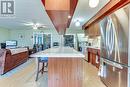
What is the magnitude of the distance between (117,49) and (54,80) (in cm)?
144

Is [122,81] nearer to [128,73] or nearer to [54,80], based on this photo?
[128,73]

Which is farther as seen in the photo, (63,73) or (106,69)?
(106,69)

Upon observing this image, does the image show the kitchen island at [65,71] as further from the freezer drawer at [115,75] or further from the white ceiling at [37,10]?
the white ceiling at [37,10]

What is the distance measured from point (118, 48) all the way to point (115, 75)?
610 millimetres

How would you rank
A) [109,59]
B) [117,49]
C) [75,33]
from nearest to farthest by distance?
[117,49], [109,59], [75,33]

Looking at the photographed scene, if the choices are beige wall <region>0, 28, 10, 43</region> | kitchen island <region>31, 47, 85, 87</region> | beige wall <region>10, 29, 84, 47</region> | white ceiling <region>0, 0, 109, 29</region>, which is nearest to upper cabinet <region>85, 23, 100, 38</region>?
white ceiling <region>0, 0, 109, 29</region>

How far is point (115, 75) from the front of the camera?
328cm

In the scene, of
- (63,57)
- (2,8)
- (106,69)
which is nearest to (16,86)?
(63,57)

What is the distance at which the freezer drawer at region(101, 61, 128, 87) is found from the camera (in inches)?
113

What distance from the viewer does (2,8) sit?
17.9ft

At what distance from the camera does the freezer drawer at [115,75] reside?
2.87 meters

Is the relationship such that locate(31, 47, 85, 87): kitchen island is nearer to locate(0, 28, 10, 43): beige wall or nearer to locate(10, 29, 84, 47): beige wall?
locate(0, 28, 10, 43): beige wall

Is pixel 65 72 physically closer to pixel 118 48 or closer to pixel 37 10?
pixel 118 48

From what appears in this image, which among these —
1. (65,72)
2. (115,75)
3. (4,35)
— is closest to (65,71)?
(65,72)
